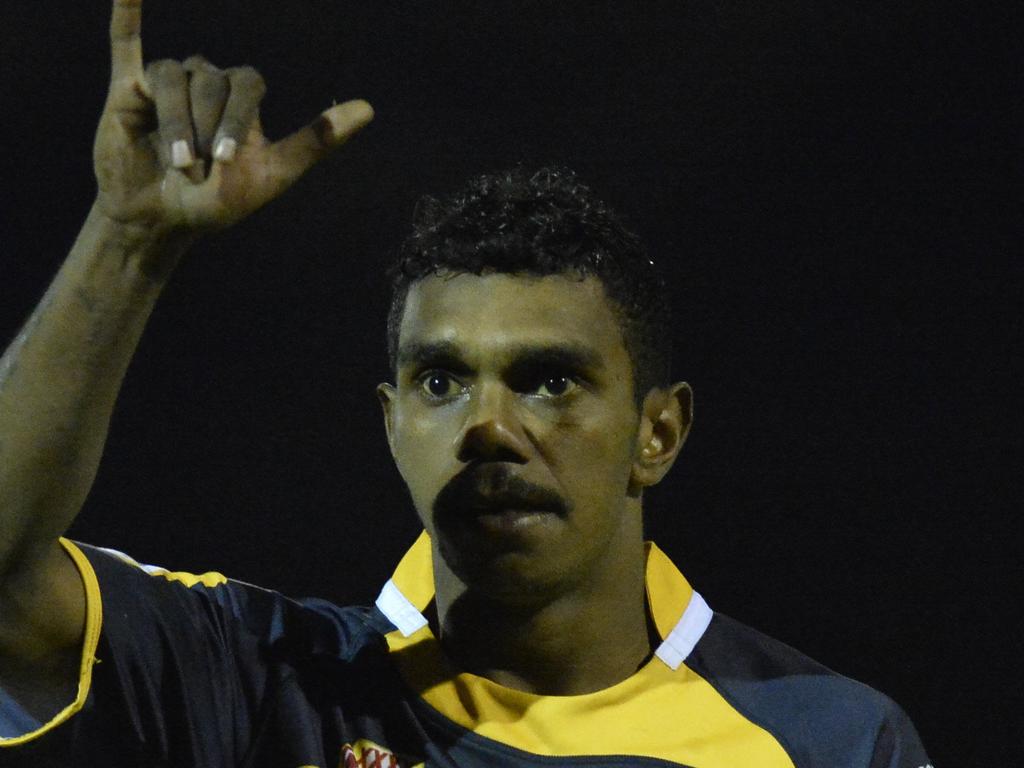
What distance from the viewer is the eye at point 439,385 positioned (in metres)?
1.29

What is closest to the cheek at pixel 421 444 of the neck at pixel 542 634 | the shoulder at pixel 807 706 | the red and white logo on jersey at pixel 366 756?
the neck at pixel 542 634

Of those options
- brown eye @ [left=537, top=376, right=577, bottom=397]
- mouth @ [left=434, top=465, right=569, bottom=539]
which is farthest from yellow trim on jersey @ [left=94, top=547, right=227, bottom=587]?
brown eye @ [left=537, top=376, right=577, bottom=397]

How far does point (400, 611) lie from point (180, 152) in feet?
1.95

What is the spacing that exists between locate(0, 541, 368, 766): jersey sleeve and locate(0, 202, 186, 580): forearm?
0.18 meters

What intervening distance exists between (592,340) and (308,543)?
27.0 inches

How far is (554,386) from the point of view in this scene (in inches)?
50.9

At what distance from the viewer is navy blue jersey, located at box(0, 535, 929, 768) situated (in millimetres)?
1165

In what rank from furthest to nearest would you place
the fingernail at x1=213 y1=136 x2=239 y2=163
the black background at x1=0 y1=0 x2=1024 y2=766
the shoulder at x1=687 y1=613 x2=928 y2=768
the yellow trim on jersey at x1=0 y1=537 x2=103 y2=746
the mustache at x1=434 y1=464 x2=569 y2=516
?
the black background at x1=0 y1=0 x2=1024 y2=766, the shoulder at x1=687 y1=613 x2=928 y2=768, the mustache at x1=434 y1=464 x2=569 y2=516, the yellow trim on jersey at x1=0 y1=537 x2=103 y2=746, the fingernail at x1=213 y1=136 x2=239 y2=163

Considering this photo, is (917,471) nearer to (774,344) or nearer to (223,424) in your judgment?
(774,344)

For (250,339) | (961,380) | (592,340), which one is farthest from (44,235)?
(961,380)

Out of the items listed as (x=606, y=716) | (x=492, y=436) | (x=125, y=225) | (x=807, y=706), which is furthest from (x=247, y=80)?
(x=807, y=706)

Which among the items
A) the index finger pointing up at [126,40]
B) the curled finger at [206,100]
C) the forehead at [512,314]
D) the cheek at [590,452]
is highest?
the index finger pointing up at [126,40]

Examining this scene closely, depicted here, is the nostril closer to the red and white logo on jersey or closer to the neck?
the neck

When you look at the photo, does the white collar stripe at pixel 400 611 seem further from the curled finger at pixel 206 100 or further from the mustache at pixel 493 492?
the curled finger at pixel 206 100
